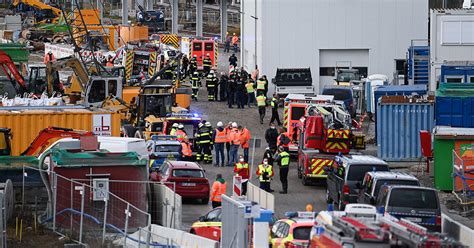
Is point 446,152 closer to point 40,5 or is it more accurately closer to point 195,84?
point 195,84

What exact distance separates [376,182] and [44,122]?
1144 centimetres

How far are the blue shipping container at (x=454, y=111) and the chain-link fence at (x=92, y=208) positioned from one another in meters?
12.9

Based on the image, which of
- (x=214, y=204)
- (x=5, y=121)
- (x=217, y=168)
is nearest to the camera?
(x=214, y=204)

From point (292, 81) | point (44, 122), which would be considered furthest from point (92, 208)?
point (292, 81)

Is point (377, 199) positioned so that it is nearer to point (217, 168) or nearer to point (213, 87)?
point (217, 168)

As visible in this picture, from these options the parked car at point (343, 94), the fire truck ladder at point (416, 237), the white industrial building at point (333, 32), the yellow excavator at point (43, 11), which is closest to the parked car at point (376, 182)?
the fire truck ladder at point (416, 237)

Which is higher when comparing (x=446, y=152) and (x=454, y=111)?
(x=454, y=111)

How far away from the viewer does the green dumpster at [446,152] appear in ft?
119

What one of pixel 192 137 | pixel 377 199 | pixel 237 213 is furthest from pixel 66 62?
pixel 237 213

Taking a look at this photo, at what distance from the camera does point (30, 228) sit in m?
29.1

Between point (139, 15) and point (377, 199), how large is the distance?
75.1 meters

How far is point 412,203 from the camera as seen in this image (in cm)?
2805

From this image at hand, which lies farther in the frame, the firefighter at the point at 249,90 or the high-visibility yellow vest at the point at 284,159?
the firefighter at the point at 249,90

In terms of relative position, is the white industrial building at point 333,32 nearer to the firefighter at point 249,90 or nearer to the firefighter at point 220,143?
the firefighter at point 249,90
